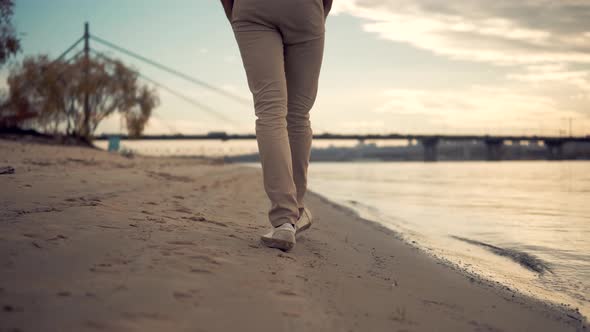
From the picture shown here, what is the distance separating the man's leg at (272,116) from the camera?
7.40 ft

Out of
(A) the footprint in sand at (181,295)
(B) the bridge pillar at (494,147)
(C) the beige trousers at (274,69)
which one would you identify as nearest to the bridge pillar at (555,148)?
(B) the bridge pillar at (494,147)

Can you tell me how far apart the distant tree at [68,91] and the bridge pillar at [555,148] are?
8231cm

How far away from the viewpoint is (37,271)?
1.53 meters

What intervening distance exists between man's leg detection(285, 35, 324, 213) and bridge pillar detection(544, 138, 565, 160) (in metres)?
95.0

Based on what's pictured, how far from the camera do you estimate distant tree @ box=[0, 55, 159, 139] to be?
2036cm

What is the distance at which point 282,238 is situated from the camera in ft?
7.23

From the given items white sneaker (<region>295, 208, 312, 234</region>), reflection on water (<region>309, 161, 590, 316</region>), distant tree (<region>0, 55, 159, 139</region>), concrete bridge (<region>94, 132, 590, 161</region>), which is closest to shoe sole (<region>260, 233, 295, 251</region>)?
white sneaker (<region>295, 208, 312, 234</region>)

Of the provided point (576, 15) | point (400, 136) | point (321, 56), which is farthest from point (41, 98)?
point (400, 136)

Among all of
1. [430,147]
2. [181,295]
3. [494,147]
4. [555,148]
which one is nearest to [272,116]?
[181,295]

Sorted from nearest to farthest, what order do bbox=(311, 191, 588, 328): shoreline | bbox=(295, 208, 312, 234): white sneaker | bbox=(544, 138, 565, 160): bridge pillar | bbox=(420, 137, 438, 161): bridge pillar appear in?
1. bbox=(311, 191, 588, 328): shoreline
2. bbox=(295, 208, 312, 234): white sneaker
3. bbox=(420, 137, 438, 161): bridge pillar
4. bbox=(544, 138, 565, 160): bridge pillar

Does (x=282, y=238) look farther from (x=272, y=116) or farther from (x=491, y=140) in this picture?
(x=491, y=140)

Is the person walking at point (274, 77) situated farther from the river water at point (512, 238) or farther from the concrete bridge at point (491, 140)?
the concrete bridge at point (491, 140)

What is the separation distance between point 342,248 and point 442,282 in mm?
662

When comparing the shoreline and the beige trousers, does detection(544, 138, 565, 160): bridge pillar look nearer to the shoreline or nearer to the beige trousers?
the shoreline
